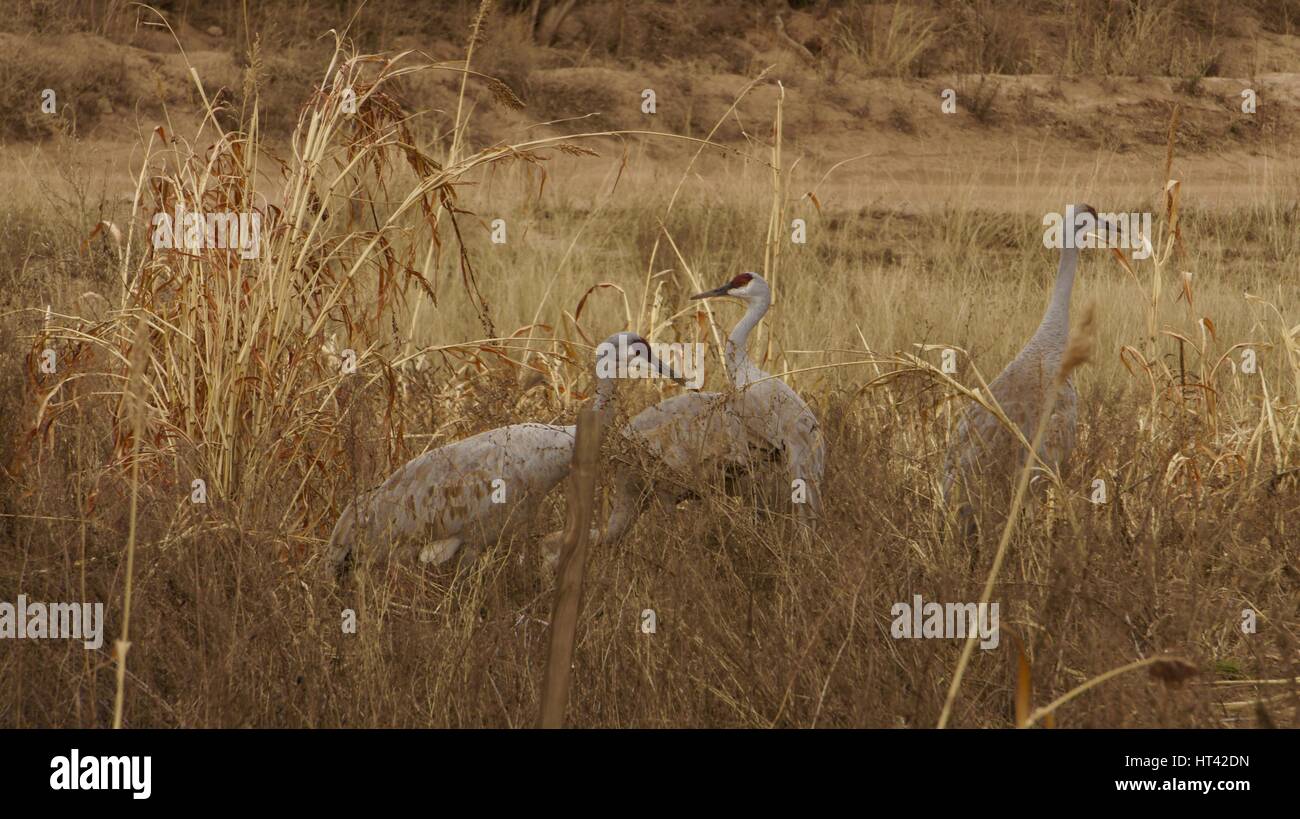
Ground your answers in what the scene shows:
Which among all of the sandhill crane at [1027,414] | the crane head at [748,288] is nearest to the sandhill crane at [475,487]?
the crane head at [748,288]

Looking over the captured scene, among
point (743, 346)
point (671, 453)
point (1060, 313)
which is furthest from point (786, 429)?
point (1060, 313)

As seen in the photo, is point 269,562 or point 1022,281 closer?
point 269,562

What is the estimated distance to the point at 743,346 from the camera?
185 inches

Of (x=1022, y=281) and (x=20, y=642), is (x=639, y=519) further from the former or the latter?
(x=1022, y=281)

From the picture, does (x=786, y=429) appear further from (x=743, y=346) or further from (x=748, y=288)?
(x=748, y=288)

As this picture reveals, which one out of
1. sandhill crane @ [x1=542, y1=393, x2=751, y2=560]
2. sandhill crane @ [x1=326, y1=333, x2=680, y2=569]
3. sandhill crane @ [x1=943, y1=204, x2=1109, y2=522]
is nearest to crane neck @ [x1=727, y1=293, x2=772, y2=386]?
sandhill crane @ [x1=542, y1=393, x2=751, y2=560]

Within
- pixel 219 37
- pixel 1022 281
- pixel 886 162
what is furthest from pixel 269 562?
pixel 219 37

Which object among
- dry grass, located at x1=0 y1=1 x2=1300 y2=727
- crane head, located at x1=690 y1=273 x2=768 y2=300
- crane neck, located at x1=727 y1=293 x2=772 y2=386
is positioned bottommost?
dry grass, located at x1=0 y1=1 x2=1300 y2=727

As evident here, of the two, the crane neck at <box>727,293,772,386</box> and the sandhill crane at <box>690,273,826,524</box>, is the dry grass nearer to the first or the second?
the sandhill crane at <box>690,273,826,524</box>

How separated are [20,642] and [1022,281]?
21.3 ft

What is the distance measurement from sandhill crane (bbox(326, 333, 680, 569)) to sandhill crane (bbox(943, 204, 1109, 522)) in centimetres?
104

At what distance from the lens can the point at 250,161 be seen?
4.11 metres

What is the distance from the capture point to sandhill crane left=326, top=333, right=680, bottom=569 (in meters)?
4.09

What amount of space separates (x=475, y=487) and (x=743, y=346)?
3.59 feet
